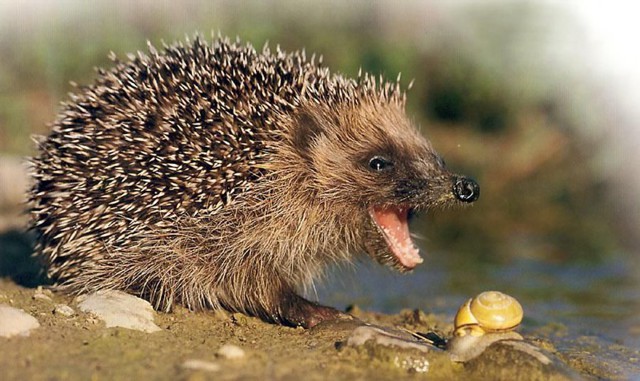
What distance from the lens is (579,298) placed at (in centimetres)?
1105

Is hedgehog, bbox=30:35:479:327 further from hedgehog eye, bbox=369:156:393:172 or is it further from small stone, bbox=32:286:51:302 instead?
small stone, bbox=32:286:51:302

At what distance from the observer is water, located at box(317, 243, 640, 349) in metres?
9.56

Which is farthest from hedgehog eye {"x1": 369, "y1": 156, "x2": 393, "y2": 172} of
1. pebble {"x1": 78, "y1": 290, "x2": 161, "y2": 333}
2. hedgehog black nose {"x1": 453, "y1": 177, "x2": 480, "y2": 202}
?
pebble {"x1": 78, "y1": 290, "x2": 161, "y2": 333}

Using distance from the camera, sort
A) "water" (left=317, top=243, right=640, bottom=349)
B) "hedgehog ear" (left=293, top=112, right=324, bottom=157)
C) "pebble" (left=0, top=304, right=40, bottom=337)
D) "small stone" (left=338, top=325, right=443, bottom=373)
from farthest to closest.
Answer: "water" (left=317, top=243, right=640, bottom=349) → "hedgehog ear" (left=293, top=112, right=324, bottom=157) → "pebble" (left=0, top=304, right=40, bottom=337) → "small stone" (left=338, top=325, right=443, bottom=373)

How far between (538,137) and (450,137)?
169cm

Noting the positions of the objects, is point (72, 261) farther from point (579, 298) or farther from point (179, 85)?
point (579, 298)

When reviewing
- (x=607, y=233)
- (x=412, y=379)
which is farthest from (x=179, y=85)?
(x=607, y=233)

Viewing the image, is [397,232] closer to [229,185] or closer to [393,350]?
[229,185]

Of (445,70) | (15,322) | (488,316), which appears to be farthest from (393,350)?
(445,70)

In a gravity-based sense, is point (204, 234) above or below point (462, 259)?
below

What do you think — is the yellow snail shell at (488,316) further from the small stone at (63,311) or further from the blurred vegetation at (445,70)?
the blurred vegetation at (445,70)

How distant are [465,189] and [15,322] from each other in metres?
3.97

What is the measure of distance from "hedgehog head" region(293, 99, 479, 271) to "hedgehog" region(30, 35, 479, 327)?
0.04ft

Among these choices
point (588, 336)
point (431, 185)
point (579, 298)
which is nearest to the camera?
point (431, 185)
